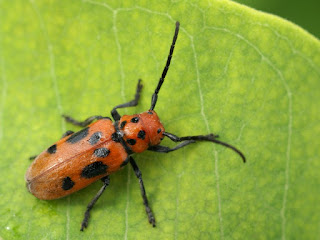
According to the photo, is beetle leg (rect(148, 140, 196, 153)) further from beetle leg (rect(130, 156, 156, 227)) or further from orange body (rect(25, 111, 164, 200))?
beetle leg (rect(130, 156, 156, 227))

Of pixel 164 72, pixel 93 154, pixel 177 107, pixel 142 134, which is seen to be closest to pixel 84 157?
pixel 93 154

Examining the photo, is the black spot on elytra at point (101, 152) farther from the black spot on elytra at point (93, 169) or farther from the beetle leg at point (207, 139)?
the beetle leg at point (207, 139)

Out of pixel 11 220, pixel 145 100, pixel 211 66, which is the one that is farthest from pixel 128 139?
pixel 11 220

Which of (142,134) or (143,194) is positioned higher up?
(142,134)

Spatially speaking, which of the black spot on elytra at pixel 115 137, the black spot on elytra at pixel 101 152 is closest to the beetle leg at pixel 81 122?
the black spot on elytra at pixel 115 137

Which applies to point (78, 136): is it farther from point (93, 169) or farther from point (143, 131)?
point (143, 131)

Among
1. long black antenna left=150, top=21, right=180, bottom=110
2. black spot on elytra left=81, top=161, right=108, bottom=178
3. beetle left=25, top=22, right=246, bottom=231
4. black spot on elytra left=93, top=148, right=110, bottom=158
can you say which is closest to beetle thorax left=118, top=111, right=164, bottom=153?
beetle left=25, top=22, right=246, bottom=231
